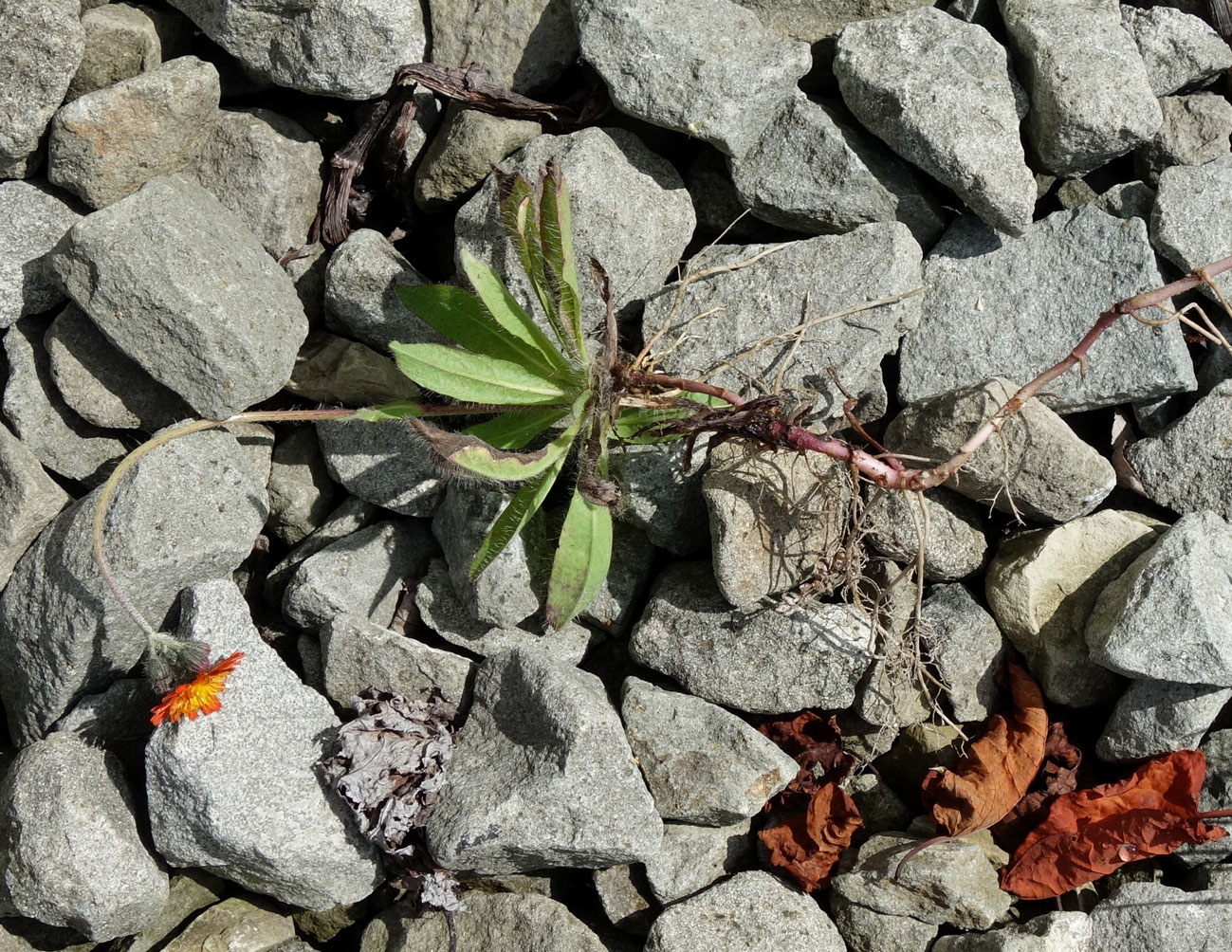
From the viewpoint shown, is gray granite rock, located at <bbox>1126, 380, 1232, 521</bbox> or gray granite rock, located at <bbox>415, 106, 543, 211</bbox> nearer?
gray granite rock, located at <bbox>1126, 380, 1232, 521</bbox>

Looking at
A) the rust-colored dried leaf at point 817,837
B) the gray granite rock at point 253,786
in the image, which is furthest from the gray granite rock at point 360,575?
the rust-colored dried leaf at point 817,837

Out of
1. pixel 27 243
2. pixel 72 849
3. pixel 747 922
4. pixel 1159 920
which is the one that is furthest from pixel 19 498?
pixel 1159 920

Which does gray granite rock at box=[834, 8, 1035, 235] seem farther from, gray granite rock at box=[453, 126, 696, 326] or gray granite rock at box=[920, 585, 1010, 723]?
gray granite rock at box=[920, 585, 1010, 723]

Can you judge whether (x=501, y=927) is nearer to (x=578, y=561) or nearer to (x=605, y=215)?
(x=578, y=561)

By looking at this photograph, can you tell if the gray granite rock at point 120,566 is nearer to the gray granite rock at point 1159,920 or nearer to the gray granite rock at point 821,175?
the gray granite rock at point 821,175

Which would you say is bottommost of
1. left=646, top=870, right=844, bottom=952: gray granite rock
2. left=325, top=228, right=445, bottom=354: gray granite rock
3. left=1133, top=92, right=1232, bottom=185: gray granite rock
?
left=646, top=870, right=844, bottom=952: gray granite rock

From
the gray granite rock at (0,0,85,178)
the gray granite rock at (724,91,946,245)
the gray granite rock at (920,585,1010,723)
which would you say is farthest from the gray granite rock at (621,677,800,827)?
the gray granite rock at (0,0,85,178)

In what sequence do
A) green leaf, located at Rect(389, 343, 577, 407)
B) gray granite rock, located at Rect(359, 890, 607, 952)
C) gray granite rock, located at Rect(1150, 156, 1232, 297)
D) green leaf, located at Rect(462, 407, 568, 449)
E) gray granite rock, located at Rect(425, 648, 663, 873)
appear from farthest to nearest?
gray granite rock, located at Rect(1150, 156, 1232, 297)
green leaf, located at Rect(462, 407, 568, 449)
gray granite rock, located at Rect(359, 890, 607, 952)
gray granite rock, located at Rect(425, 648, 663, 873)
green leaf, located at Rect(389, 343, 577, 407)
